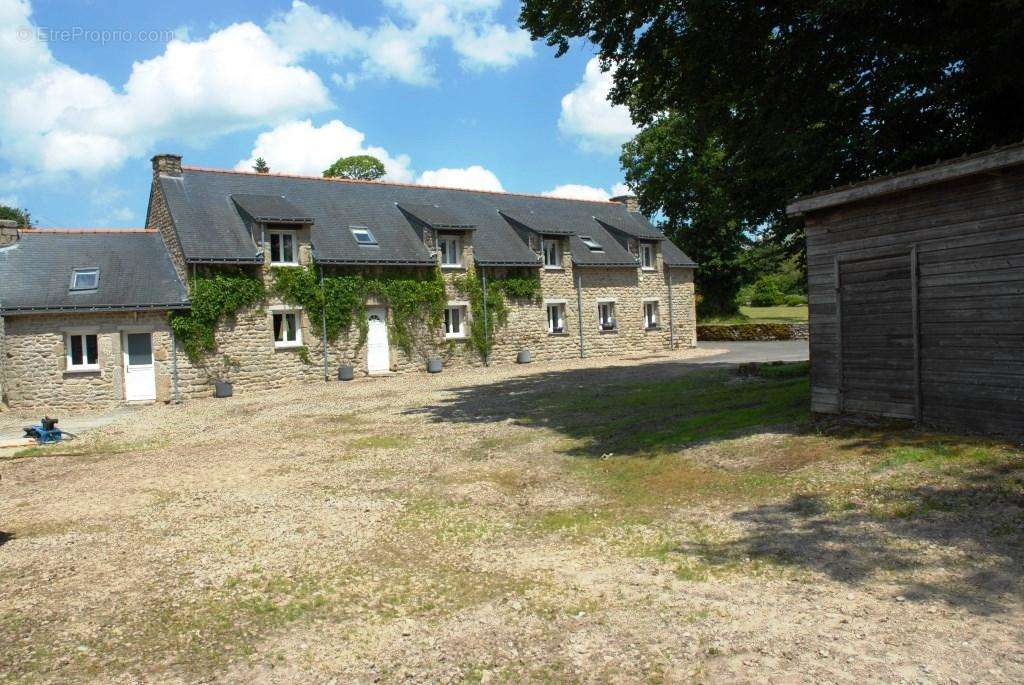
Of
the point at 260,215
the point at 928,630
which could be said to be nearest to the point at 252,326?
Answer: the point at 260,215

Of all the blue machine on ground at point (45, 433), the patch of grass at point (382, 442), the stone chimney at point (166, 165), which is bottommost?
the patch of grass at point (382, 442)

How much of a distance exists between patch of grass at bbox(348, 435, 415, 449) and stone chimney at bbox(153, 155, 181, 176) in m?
16.2

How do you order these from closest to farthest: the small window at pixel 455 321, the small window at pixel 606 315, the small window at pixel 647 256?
1. the small window at pixel 455 321
2. the small window at pixel 606 315
3. the small window at pixel 647 256

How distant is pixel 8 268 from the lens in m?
21.8

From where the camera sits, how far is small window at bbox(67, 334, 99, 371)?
71.4ft

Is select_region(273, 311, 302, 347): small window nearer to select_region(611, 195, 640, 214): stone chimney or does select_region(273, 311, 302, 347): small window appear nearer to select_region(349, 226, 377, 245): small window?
select_region(349, 226, 377, 245): small window

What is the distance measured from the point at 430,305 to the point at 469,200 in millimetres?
6902

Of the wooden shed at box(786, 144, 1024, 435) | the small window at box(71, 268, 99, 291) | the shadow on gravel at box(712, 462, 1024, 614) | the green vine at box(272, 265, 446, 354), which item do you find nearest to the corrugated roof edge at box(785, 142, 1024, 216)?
the wooden shed at box(786, 144, 1024, 435)

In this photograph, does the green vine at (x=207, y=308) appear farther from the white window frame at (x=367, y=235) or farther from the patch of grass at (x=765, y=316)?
the patch of grass at (x=765, y=316)

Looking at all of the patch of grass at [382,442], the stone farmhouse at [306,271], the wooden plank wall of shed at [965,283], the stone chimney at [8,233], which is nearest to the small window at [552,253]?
the stone farmhouse at [306,271]

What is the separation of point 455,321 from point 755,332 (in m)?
17.8

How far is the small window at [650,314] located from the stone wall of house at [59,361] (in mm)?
21328

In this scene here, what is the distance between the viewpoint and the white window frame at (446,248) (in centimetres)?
2856

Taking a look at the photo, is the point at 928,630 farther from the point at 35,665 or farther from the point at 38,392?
the point at 38,392
